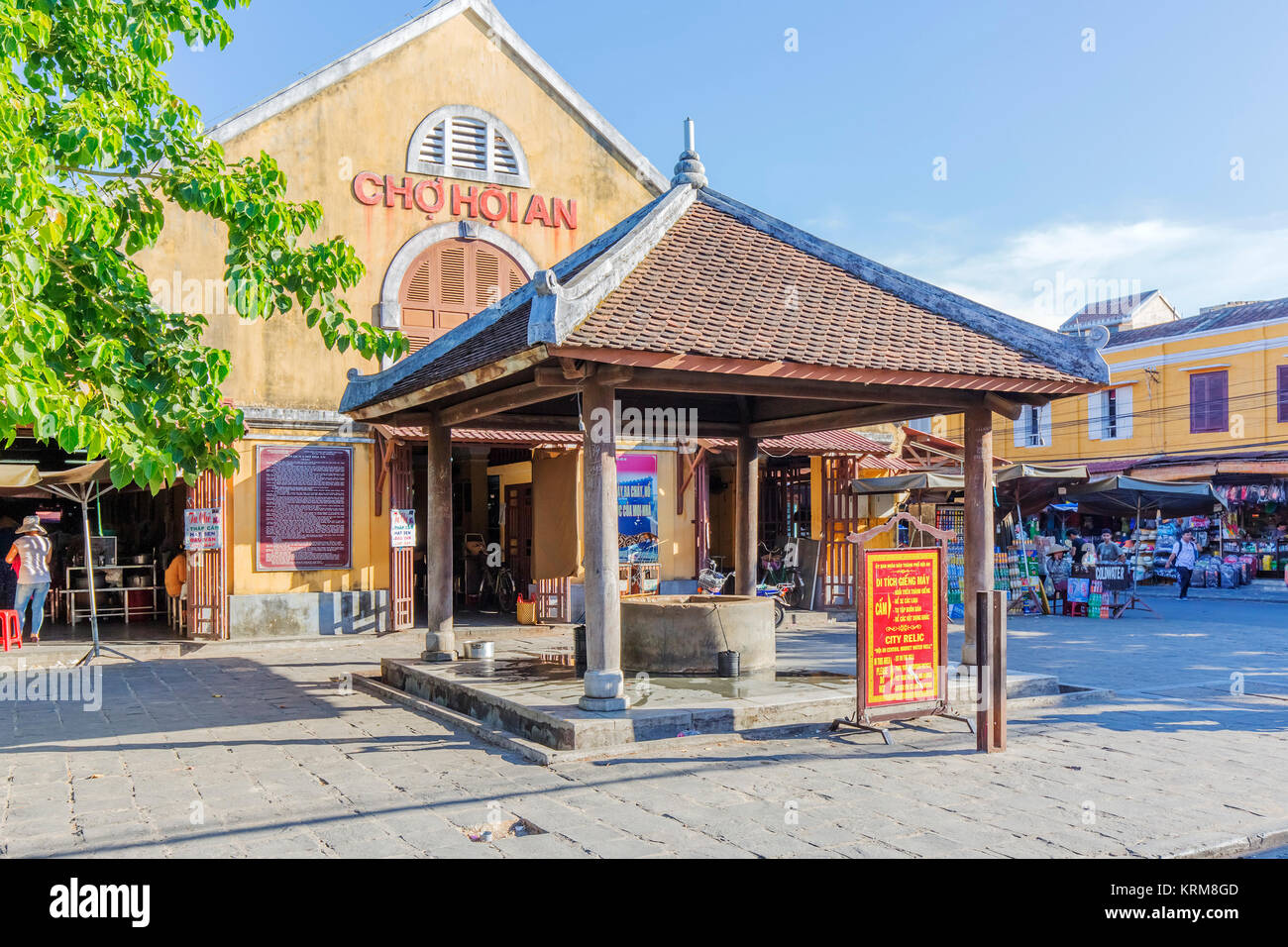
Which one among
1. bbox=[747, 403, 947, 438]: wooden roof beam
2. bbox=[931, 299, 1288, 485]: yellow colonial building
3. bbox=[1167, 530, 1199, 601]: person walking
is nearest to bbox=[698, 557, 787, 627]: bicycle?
bbox=[747, 403, 947, 438]: wooden roof beam

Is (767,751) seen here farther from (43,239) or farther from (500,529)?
(500,529)

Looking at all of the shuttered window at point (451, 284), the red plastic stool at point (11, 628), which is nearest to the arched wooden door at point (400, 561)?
the shuttered window at point (451, 284)

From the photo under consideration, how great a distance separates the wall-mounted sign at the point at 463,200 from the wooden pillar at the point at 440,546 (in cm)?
632

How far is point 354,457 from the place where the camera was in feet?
52.4

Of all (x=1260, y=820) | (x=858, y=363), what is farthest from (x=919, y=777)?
(x=858, y=363)

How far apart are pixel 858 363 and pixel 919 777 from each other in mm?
3310

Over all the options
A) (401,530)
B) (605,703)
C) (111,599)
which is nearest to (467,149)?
(401,530)

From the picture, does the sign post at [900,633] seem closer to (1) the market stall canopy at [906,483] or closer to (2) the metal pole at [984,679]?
(2) the metal pole at [984,679]

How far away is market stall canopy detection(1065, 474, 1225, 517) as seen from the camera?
2078 centimetres

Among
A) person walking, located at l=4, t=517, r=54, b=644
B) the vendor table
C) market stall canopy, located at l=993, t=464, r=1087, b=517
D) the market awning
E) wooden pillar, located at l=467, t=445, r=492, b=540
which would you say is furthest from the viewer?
wooden pillar, located at l=467, t=445, r=492, b=540

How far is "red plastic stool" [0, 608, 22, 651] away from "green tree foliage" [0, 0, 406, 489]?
7507mm

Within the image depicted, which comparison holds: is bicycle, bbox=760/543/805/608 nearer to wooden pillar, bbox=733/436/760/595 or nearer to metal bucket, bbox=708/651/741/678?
wooden pillar, bbox=733/436/760/595

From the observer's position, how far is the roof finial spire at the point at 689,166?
35.1 ft
